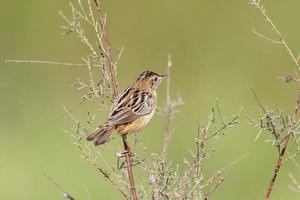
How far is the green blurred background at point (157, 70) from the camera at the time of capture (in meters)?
10.5

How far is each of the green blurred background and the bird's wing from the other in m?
3.47

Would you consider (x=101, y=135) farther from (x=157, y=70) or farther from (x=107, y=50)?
(x=157, y=70)

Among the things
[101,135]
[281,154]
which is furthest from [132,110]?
[281,154]

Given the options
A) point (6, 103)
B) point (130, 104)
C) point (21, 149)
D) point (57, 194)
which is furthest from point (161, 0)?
point (130, 104)

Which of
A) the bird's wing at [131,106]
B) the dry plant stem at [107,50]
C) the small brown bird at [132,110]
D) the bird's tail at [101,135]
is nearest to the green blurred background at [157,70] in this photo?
the small brown bird at [132,110]

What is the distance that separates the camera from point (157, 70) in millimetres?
13266

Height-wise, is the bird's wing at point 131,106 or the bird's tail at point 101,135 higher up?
the bird's wing at point 131,106

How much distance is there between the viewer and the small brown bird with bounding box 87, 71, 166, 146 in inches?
227

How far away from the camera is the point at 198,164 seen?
4641 millimetres

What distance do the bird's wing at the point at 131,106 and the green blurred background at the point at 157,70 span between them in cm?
347

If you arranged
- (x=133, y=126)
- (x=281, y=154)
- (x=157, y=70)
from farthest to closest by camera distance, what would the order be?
(x=157, y=70), (x=133, y=126), (x=281, y=154)

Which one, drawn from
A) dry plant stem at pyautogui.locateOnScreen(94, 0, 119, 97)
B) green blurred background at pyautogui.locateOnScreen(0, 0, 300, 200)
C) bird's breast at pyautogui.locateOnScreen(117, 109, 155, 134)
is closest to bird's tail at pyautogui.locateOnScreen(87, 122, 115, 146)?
bird's breast at pyautogui.locateOnScreen(117, 109, 155, 134)

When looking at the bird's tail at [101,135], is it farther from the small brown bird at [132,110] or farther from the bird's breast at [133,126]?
the bird's breast at [133,126]

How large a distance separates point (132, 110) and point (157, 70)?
282 inches
